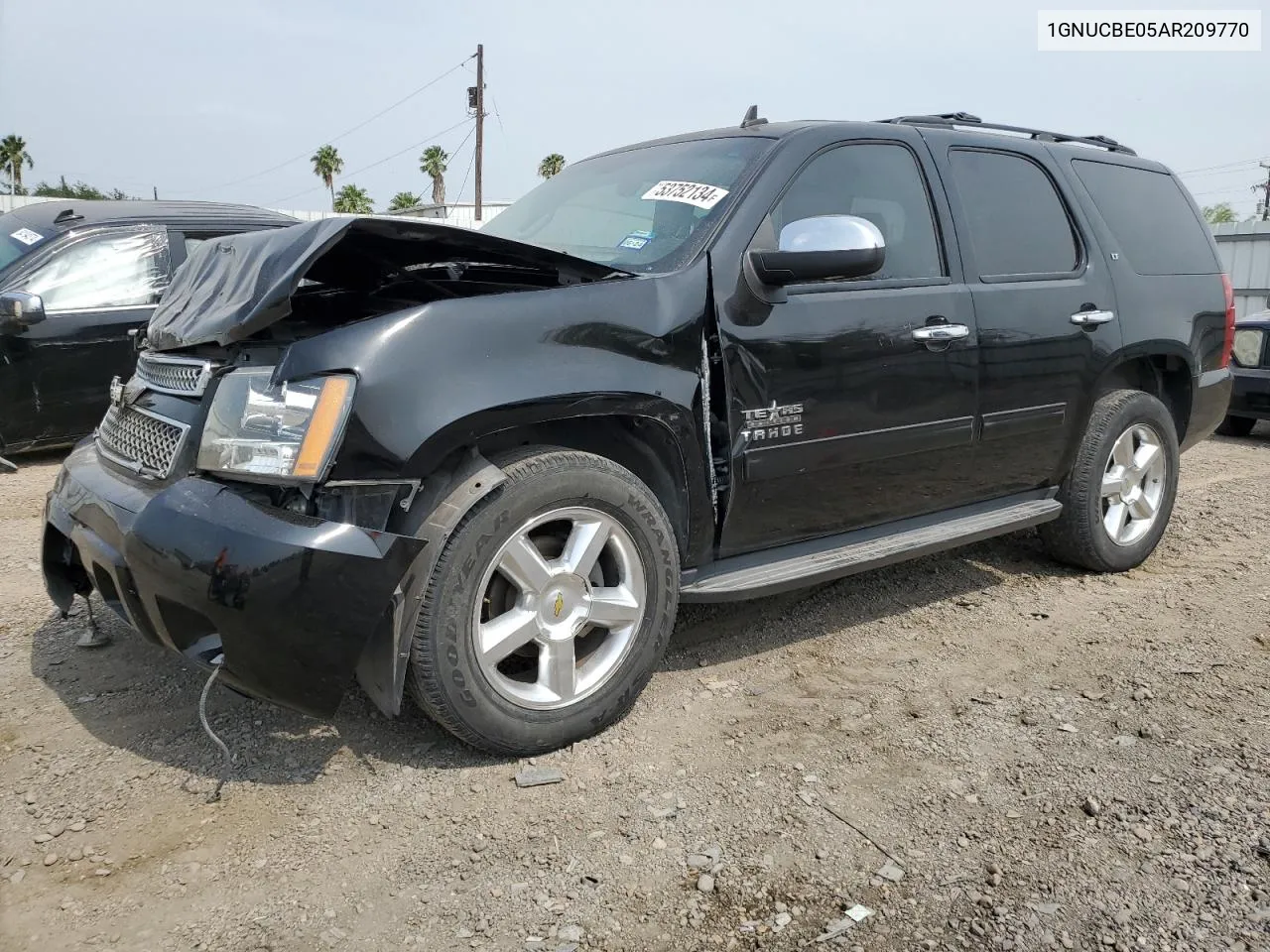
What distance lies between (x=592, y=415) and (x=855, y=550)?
1.21 meters

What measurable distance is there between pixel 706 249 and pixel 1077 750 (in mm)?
1818

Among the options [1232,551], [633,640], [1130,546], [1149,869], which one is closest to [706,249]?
[633,640]

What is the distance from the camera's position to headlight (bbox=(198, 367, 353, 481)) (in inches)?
89.7

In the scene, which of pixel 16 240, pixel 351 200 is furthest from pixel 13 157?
pixel 16 240

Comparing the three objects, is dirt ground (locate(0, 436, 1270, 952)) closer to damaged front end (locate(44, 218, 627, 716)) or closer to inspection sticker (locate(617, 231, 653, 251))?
damaged front end (locate(44, 218, 627, 716))

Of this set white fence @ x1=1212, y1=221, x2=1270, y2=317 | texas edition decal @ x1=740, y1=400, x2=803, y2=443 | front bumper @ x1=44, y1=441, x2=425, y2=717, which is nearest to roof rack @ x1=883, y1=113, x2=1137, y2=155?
texas edition decal @ x1=740, y1=400, x2=803, y2=443

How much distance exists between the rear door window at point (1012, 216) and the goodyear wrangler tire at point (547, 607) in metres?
1.87

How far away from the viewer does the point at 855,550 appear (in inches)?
134

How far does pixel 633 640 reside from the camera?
281 centimetres

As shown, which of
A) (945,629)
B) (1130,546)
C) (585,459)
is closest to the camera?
(585,459)

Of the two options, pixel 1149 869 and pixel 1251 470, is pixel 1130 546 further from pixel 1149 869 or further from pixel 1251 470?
pixel 1251 470

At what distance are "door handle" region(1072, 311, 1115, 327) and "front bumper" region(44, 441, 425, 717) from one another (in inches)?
116

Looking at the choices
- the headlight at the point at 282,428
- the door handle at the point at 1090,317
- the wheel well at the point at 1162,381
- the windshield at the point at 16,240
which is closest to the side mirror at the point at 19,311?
the windshield at the point at 16,240

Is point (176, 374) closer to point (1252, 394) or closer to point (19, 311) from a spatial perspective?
point (19, 311)
